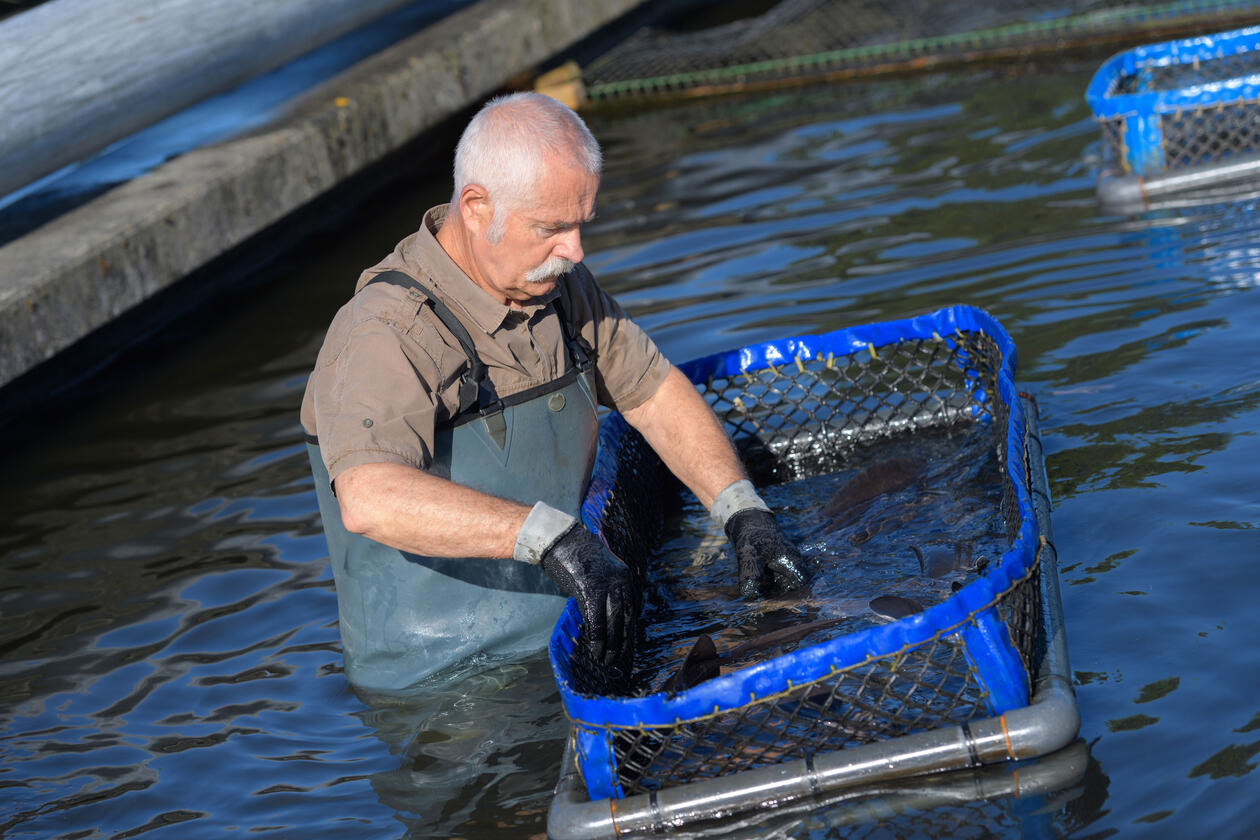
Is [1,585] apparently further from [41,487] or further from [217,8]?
[217,8]

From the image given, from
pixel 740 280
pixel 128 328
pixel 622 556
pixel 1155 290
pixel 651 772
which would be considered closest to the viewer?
pixel 651 772

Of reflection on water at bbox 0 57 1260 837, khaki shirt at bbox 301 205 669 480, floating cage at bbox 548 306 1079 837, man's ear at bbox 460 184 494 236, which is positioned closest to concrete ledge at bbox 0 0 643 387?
reflection on water at bbox 0 57 1260 837

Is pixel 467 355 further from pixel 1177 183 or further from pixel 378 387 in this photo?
pixel 1177 183

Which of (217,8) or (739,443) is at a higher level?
(217,8)

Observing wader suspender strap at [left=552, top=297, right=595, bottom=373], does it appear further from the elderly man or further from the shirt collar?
the shirt collar

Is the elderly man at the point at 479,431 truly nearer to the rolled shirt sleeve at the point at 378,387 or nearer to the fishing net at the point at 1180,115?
the rolled shirt sleeve at the point at 378,387

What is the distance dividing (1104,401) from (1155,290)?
110 cm

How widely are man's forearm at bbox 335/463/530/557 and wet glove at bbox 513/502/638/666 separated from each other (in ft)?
0.18

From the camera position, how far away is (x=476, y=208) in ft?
11.3

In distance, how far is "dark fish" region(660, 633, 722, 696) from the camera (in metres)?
3.22

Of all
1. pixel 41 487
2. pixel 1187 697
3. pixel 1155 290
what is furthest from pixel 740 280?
pixel 1187 697

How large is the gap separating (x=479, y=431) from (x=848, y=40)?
25.7 ft

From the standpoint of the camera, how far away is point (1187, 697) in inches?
120

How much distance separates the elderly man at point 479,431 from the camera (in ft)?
10.6
